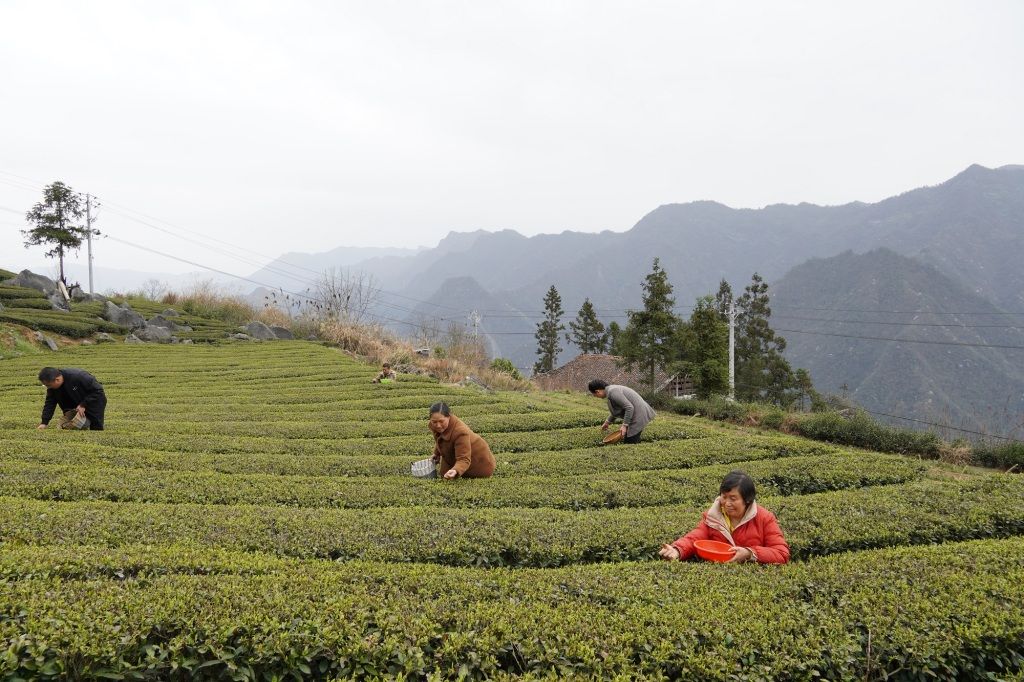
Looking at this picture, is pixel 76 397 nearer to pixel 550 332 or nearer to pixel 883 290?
pixel 550 332

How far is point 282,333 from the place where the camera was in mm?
32062

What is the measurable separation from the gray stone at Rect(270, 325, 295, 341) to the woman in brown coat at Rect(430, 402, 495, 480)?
2658 cm

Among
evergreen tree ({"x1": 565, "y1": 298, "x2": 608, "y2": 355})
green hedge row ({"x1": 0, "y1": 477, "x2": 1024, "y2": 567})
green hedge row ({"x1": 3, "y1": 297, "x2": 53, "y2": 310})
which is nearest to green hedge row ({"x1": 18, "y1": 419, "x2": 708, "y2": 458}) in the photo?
green hedge row ({"x1": 0, "y1": 477, "x2": 1024, "y2": 567})

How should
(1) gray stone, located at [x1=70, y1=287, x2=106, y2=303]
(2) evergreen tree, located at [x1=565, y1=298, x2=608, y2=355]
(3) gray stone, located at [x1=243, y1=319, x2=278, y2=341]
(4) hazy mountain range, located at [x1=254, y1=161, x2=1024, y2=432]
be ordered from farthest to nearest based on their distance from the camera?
(4) hazy mountain range, located at [x1=254, y1=161, x2=1024, y2=432]
(2) evergreen tree, located at [x1=565, y1=298, x2=608, y2=355]
(1) gray stone, located at [x1=70, y1=287, x2=106, y2=303]
(3) gray stone, located at [x1=243, y1=319, x2=278, y2=341]

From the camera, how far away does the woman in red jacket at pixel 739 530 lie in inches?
190

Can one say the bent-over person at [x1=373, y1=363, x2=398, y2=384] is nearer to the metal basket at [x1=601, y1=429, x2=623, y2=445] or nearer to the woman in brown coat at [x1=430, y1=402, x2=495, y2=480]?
the metal basket at [x1=601, y1=429, x2=623, y2=445]

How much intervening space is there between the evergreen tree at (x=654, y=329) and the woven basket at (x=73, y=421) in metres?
21.9

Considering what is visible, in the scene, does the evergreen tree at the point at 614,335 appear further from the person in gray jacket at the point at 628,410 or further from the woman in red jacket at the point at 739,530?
the woman in red jacket at the point at 739,530

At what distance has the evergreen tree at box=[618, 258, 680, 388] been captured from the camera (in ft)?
88.4

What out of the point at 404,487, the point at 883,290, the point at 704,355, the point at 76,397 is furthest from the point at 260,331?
the point at 883,290

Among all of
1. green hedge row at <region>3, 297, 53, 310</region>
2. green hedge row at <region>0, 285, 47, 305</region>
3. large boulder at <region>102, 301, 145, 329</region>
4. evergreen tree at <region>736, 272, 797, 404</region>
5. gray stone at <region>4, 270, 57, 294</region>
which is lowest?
evergreen tree at <region>736, 272, 797, 404</region>

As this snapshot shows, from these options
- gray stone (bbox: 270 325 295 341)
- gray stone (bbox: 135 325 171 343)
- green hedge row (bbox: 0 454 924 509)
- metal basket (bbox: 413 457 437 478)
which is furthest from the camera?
gray stone (bbox: 270 325 295 341)

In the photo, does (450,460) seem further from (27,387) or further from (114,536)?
(27,387)

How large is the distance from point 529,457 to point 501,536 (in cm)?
392
